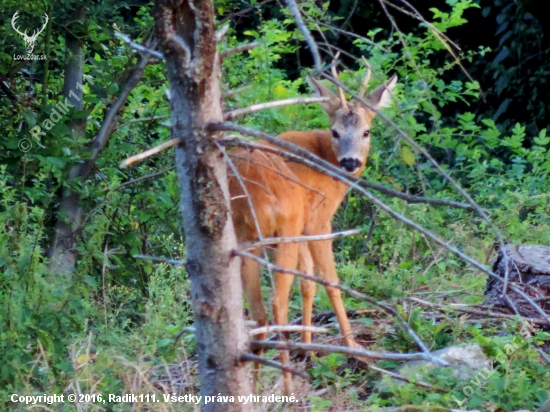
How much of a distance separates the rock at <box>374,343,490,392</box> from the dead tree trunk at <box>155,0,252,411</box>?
5.59 ft

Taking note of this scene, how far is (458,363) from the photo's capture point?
426cm

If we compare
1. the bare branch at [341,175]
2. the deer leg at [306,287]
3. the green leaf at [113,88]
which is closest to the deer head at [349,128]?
the deer leg at [306,287]

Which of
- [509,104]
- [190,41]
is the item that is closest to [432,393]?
[190,41]

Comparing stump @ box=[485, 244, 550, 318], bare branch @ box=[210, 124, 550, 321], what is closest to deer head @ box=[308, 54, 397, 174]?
stump @ box=[485, 244, 550, 318]

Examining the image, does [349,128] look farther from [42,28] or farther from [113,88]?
[42,28]

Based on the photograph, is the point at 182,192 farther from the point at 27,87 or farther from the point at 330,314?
the point at 27,87

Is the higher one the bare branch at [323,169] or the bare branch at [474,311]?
the bare branch at [323,169]

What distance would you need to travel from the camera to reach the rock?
4.18 m

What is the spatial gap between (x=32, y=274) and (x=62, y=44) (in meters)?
2.64

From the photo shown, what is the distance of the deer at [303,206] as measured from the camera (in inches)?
174

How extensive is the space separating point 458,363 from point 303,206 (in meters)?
1.25

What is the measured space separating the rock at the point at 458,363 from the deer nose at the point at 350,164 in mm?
1437

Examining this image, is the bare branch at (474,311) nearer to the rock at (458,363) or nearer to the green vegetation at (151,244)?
the green vegetation at (151,244)

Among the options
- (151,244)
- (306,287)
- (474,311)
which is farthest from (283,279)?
(151,244)
